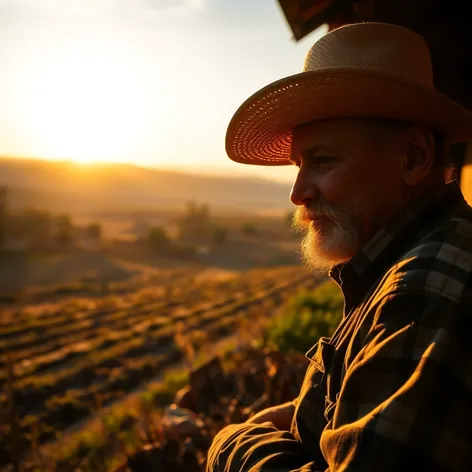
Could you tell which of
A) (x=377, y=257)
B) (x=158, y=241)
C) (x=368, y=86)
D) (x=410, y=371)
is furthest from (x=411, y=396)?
(x=158, y=241)

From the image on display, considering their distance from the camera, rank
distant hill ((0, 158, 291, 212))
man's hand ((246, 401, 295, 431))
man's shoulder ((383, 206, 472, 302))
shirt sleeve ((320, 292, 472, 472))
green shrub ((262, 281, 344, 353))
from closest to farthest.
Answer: shirt sleeve ((320, 292, 472, 472))
man's shoulder ((383, 206, 472, 302))
man's hand ((246, 401, 295, 431))
green shrub ((262, 281, 344, 353))
distant hill ((0, 158, 291, 212))

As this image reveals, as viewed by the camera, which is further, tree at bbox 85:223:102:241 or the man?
tree at bbox 85:223:102:241

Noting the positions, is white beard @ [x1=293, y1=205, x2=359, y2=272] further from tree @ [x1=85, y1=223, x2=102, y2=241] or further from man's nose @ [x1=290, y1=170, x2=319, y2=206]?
tree @ [x1=85, y1=223, x2=102, y2=241]

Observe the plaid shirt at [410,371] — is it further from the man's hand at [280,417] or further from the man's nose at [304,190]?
the man's hand at [280,417]

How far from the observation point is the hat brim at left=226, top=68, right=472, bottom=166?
155 centimetres

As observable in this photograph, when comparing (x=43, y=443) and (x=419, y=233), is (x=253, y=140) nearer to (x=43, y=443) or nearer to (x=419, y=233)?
(x=419, y=233)

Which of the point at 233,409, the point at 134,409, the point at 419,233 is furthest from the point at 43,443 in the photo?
the point at 419,233

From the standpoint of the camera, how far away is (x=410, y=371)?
1102 millimetres

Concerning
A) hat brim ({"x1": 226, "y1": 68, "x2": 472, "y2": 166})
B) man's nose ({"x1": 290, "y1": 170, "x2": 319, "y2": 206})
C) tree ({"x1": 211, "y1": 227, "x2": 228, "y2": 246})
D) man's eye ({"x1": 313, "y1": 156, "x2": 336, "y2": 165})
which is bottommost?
tree ({"x1": 211, "y1": 227, "x2": 228, "y2": 246})

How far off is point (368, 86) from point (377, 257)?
0.53m

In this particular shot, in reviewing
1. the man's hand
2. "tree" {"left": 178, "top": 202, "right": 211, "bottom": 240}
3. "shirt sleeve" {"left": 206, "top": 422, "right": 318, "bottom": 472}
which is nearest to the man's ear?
"shirt sleeve" {"left": 206, "top": 422, "right": 318, "bottom": 472}

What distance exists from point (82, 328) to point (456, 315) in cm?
1547

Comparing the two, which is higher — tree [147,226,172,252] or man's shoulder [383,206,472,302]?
man's shoulder [383,206,472,302]

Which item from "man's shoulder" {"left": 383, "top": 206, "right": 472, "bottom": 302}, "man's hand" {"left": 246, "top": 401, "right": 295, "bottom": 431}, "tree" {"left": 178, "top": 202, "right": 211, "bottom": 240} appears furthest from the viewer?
"tree" {"left": 178, "top": 202, "right": 211, "bottom": 240}
